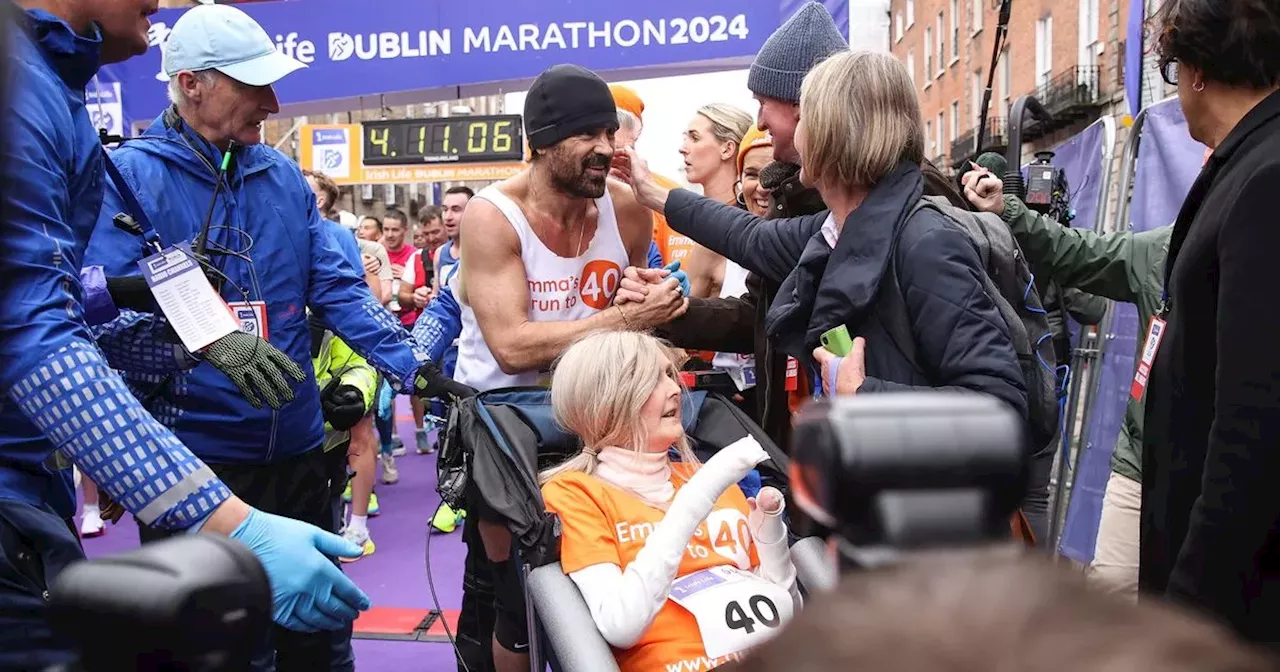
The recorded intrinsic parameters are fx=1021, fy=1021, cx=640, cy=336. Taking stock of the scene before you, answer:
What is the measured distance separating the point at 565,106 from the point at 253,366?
1.12 m

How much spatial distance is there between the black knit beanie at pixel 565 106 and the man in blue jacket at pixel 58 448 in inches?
53.8

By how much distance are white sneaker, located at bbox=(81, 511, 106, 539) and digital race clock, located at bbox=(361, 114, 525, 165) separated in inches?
312

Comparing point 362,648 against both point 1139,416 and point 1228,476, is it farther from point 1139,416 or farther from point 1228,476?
Result: point 1228,476

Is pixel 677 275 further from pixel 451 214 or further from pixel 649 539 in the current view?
pixel 451 214

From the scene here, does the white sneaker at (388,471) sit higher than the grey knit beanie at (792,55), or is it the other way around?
the grey knit beanie at (792,55)

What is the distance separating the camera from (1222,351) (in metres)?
1.47

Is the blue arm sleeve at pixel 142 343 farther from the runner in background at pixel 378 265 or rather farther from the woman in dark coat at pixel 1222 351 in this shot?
the runner in background at pixel 378 265

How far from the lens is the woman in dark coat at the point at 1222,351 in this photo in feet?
4.73

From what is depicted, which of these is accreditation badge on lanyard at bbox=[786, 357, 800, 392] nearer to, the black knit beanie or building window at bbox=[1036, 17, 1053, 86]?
the black knit beanie

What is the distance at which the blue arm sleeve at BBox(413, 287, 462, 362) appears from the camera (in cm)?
323

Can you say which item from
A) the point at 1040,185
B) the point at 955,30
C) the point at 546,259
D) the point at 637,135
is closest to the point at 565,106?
the point at 546,259

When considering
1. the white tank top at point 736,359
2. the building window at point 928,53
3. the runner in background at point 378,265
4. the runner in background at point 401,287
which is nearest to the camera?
the white tank top at point 736,359

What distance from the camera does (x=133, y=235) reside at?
2254mm

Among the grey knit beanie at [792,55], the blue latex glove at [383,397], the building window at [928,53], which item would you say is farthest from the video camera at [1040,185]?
the building window at [928,53]
